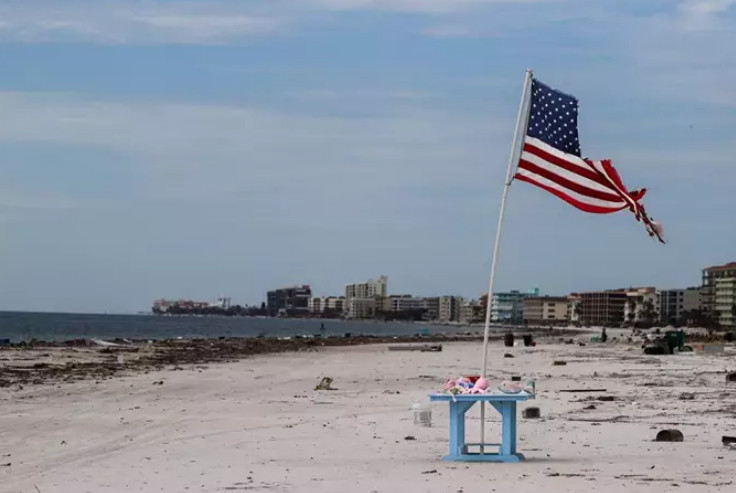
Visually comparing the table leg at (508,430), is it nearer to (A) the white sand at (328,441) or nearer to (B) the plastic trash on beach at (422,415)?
(A) the white sand at (328,441)

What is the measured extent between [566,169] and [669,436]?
377cm

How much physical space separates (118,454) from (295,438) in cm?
257

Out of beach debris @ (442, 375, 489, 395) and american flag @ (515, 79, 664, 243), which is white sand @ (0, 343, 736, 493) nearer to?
beach debris @ (442, 375, 489, 395)

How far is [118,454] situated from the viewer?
46.0ft

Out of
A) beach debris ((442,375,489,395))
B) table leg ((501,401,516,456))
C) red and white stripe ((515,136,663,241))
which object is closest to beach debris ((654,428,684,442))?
table leg ((501,401,516,456))

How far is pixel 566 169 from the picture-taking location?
1345 centimetres

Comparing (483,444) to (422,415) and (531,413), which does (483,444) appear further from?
(531,413)

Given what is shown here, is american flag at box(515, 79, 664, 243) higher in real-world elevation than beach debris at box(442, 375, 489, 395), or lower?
higher

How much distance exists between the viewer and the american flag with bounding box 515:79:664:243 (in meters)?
13.4

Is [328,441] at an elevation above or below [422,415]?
below

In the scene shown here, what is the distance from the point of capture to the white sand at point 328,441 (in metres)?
11.5

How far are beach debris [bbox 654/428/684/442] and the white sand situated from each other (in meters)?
0.29

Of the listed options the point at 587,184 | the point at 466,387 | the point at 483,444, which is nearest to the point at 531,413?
the point at 466,387

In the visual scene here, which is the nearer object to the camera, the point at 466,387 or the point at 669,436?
the point at 466,387
